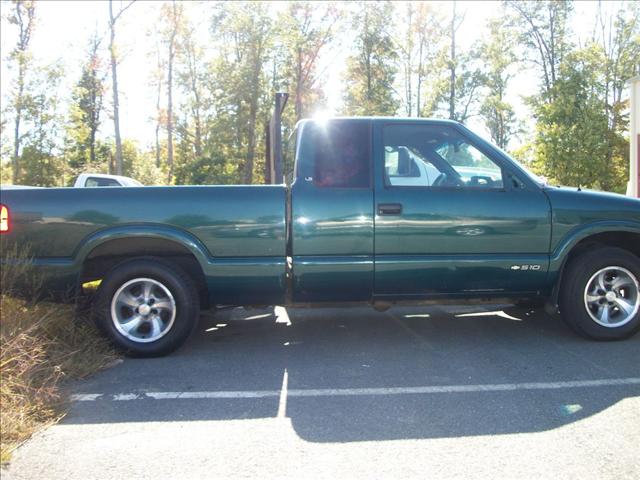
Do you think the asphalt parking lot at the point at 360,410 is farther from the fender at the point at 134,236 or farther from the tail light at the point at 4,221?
the tail light at the point at 4,221

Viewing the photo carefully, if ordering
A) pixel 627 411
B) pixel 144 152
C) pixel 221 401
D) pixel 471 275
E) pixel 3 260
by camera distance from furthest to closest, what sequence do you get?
pixel 144 152, pixel 471 275, pixel 3 260, pixel 221 401, pixel 627 411

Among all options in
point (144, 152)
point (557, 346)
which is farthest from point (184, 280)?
point (144, 152)

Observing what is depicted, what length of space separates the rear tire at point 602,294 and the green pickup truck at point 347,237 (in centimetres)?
1

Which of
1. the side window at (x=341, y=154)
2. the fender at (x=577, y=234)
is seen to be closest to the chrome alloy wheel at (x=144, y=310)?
the side window at (x=341, y=154)

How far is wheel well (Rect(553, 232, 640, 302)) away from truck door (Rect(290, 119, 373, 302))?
70.6 inches

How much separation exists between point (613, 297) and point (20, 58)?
3270cm

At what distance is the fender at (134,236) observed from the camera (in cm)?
463

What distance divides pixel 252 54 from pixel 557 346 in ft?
119

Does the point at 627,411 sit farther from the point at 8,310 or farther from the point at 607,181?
the point at 607,181

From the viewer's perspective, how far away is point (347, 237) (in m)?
4.76

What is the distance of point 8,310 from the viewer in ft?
15.7

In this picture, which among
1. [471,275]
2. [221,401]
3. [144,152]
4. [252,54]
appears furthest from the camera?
[144,152]

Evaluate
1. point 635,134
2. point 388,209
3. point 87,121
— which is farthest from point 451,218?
point 87,121

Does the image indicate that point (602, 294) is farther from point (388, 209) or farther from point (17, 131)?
point (17, 131)
